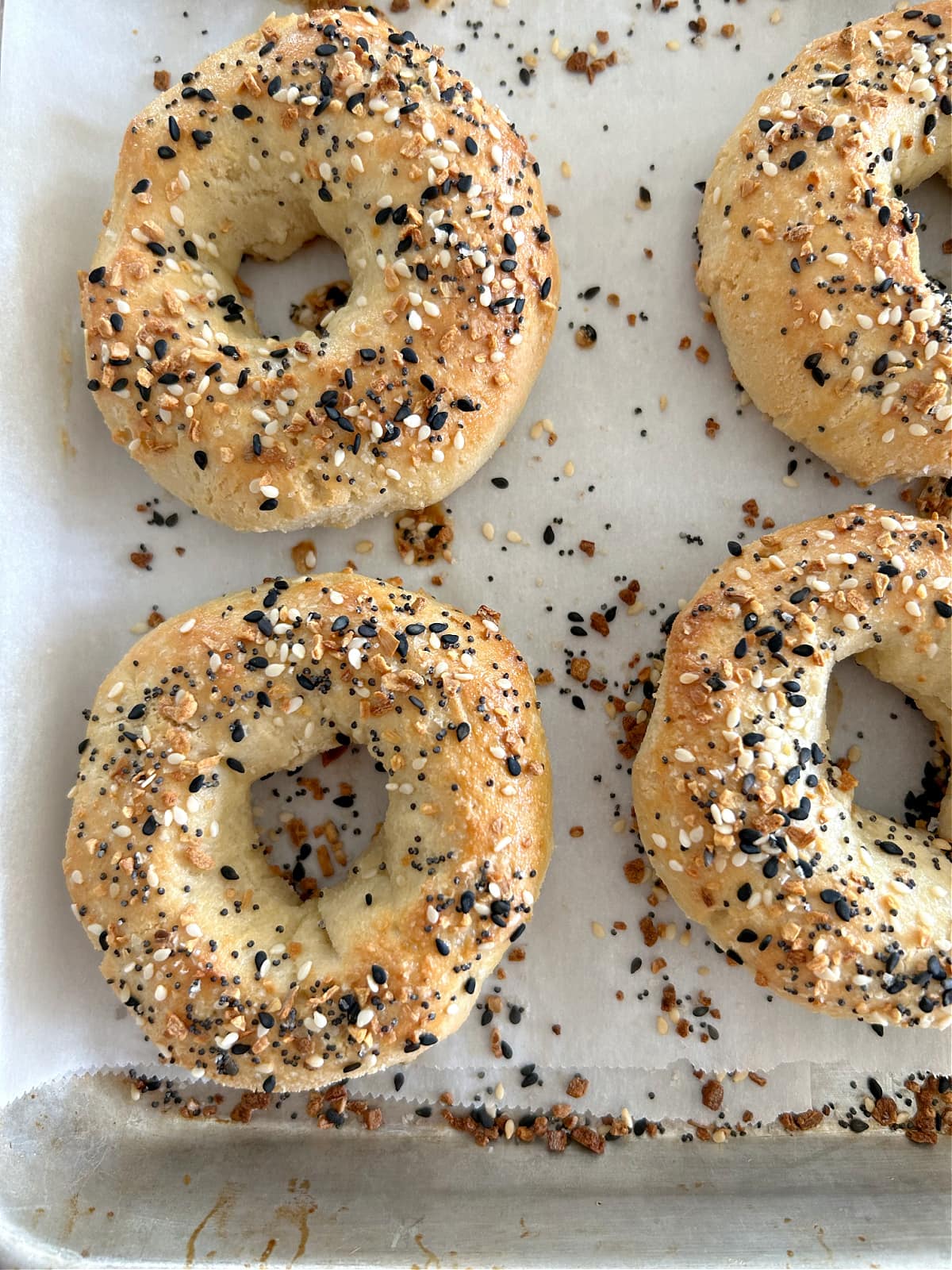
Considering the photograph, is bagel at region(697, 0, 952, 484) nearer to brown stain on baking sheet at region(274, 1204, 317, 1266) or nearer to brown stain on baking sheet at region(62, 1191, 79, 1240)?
brown stain on baking sheet at region(274, 1204, 317, 1266)

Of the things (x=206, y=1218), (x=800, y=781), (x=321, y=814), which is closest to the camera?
(x=800, y=781)

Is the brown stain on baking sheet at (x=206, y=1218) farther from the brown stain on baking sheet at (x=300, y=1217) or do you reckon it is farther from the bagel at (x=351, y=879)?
the bagel at (x=351, y=879)

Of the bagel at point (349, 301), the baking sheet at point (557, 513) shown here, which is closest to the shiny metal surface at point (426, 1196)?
the baking sheet at point (557, 513)

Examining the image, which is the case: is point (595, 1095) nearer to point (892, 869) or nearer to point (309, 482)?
point (892, 869)

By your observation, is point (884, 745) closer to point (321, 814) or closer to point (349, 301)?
point (321, 814)

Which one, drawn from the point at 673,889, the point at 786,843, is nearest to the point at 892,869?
the point at 786,843

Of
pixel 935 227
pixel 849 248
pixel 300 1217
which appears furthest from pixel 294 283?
pixel 300 1217
